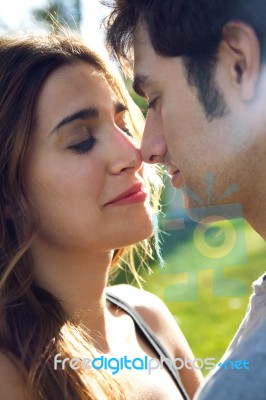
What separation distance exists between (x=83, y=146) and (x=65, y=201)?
0.69 ft

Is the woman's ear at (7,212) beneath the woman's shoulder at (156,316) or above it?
above

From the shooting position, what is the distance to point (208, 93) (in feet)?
6.02

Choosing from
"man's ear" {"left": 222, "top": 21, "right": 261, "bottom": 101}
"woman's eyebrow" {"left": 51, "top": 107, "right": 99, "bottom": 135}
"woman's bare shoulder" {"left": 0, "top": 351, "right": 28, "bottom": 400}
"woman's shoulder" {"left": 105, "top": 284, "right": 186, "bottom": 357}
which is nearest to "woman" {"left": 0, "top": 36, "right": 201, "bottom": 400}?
"woman's eyebrow" {"left": 51, "top": 107, "right": 99, "bottom": 135}

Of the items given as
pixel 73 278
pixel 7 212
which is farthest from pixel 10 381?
pixel 7 212

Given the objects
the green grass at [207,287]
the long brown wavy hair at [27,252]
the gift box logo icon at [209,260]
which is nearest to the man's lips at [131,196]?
the long brown wavy hair at [27,252]

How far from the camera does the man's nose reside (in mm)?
2039

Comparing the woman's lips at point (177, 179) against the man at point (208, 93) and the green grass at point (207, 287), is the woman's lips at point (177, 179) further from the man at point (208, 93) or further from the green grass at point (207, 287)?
the green grass at point (207, 287)

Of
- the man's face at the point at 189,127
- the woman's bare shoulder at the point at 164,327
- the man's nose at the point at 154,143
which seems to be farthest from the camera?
the woman's bare shoulder at the point at 164,327

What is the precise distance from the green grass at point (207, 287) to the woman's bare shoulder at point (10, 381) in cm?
266

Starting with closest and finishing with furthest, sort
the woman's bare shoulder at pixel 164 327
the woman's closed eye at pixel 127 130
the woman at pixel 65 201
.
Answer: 1. the woman at pixel 65 201
2. the woman's closed eye at pixel 127 130
3. the woman's bare shoulder at pixel 164 327

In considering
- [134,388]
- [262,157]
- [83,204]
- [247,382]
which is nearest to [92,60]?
[83,204]

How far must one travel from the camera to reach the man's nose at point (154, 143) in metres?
2.04

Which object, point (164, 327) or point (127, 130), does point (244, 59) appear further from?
point (164, 327)

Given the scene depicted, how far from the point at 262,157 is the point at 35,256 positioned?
98cm
